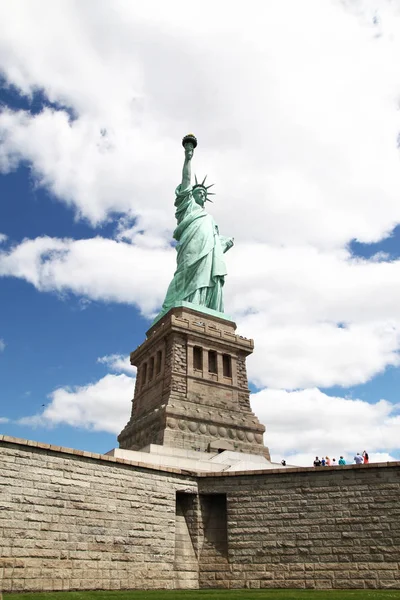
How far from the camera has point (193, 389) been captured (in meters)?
28.8

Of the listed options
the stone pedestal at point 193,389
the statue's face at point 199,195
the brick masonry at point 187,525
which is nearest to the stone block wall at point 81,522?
the brick masonry at point 187,525

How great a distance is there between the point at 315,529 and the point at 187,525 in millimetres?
3904

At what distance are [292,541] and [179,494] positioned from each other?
372 cm

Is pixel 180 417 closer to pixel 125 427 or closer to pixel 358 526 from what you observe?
pixel 125 427

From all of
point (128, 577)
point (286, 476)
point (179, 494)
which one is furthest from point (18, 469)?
point (286, 476)

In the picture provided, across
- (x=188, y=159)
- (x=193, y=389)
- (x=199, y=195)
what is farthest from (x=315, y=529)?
(x=188, y=159)

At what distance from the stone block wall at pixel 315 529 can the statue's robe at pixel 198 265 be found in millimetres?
18399

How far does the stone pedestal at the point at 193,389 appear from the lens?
26.9 meters

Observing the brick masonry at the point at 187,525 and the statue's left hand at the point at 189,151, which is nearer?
the brick masonry at the point at 187,525

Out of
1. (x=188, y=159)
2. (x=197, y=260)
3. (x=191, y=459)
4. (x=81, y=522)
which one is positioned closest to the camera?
(x=81, y=522)

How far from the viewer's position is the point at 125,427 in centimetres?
3158

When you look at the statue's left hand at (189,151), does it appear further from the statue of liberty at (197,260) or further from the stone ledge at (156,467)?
the stone ledge at (156,467)

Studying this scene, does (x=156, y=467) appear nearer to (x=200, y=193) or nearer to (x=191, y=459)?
(x=191, y=459)

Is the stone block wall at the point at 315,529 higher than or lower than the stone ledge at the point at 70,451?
lower
